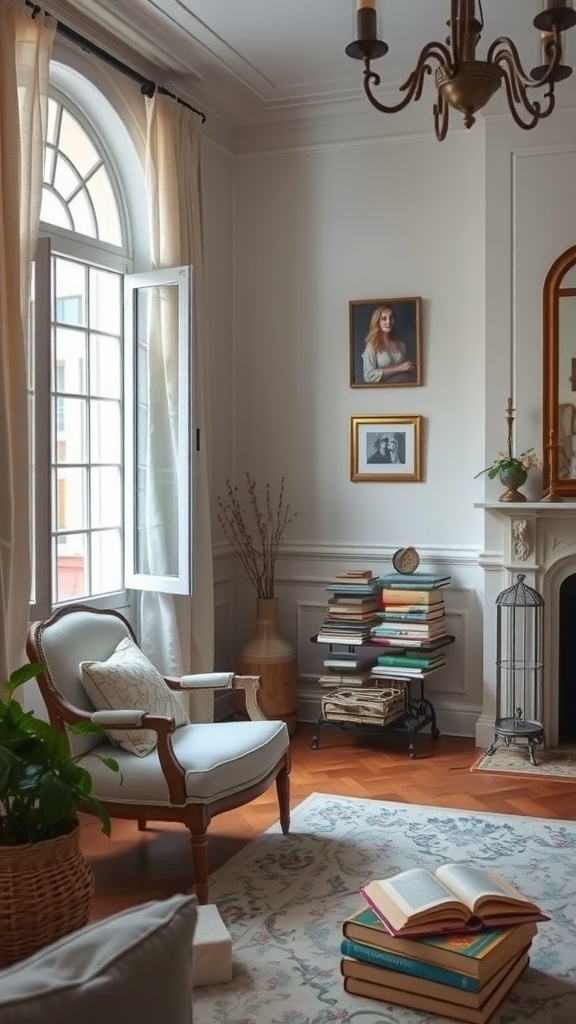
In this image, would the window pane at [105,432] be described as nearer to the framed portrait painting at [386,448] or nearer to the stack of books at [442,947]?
the framed portrait painting at [386,448]

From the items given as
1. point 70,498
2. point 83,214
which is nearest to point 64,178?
point 83,214

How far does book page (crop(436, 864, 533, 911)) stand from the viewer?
2.61m

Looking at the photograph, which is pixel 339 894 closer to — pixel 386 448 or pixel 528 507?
pixel 528 507

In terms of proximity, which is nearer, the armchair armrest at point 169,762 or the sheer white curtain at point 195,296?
the armchair armrest at point 169,762

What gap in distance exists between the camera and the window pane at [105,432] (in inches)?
181

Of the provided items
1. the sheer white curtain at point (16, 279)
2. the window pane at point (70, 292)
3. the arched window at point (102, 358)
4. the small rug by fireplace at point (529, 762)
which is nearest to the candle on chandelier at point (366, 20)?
the sheer white curtain at point (16, 279)

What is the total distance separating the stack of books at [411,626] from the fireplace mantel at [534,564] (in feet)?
0.81

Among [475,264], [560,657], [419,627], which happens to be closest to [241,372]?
[475,264]

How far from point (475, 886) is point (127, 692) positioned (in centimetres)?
135

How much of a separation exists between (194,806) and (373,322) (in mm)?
3015

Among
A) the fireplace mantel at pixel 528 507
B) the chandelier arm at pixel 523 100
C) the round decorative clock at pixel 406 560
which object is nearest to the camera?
the chandelier arm at pixel 523 100

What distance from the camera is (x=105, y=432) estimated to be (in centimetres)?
470

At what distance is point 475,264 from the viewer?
5.19 meters

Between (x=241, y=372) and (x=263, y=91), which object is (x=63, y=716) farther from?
(x=263, y=91)
